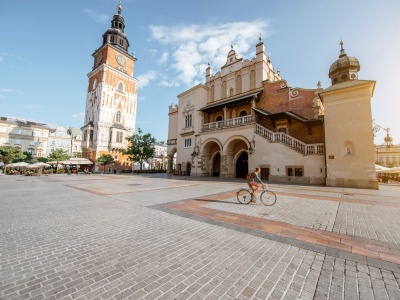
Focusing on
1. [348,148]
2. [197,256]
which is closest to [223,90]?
[348,148]

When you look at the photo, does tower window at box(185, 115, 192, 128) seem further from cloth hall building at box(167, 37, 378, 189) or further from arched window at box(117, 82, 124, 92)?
arched window at box(117, 82, 124, 92)

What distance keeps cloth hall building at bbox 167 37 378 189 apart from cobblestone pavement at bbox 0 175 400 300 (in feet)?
37.1

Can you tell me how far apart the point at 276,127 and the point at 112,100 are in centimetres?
Result: 4011

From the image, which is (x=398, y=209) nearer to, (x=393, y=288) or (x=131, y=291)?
(x=393, y=288)

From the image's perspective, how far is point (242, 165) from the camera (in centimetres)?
2644

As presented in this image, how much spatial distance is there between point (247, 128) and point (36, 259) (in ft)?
67.8

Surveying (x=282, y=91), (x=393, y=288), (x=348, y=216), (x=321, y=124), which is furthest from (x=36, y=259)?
(x=282, y=91)

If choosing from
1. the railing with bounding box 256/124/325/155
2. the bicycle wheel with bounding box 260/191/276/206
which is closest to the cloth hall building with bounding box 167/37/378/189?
the railing with bounding box 256/124/325/155

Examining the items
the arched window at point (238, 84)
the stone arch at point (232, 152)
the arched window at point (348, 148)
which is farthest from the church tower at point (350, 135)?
the arched window at point (238, 84)

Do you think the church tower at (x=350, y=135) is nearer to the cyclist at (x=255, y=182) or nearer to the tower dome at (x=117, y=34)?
the cyclist at (x=255, y=182)

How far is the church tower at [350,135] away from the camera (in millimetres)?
14609

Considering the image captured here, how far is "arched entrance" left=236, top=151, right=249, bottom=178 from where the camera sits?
26.3m

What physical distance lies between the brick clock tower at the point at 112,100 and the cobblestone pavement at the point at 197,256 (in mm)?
40616

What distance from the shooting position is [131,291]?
7.79ft
